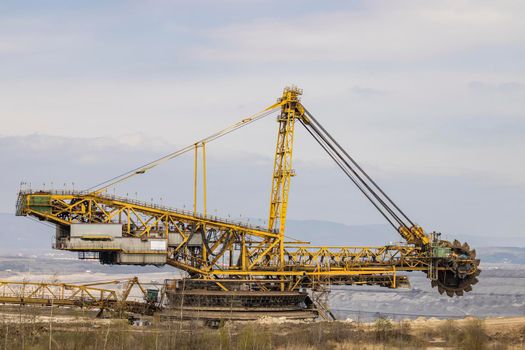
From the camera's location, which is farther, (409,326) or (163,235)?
(163,235)

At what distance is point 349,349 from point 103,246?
31164mm

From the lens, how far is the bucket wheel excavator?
94.6 metres

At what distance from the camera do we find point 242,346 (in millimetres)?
71812

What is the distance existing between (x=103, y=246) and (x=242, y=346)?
89.4ft

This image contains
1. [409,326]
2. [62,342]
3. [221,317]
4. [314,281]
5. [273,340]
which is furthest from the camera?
[314,281]

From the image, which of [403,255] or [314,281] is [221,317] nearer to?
[314,281]

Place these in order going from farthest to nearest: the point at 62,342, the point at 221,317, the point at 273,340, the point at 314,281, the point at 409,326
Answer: the point at 314,281
the point at 221,317
the point at 409,326
the point at 273,340
the point at 62,342

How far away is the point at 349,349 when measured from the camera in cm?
7375

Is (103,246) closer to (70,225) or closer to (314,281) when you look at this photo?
(70,225)

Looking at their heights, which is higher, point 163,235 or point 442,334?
point 163,235

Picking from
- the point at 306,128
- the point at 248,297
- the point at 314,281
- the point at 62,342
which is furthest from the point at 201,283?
the point at 62,342

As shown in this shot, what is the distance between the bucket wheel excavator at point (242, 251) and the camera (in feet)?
310

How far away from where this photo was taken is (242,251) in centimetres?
9950

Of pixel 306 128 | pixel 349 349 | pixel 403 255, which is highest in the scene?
pixel 306 128
